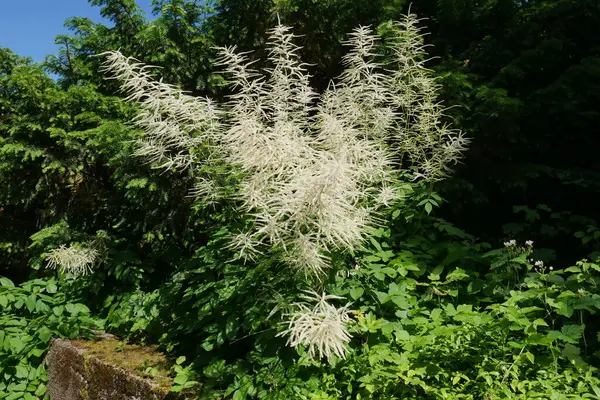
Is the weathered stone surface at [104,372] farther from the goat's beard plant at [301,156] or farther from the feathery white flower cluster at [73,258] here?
the goat's beard plant at [301,156]

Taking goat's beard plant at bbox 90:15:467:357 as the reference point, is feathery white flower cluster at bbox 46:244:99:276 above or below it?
below

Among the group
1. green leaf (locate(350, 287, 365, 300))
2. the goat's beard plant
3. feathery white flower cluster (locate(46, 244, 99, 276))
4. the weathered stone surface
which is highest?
the goat's beard plant

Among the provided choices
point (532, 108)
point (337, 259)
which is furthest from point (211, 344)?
point (532, 108)

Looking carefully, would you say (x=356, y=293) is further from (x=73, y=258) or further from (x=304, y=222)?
(x=73, y=258)

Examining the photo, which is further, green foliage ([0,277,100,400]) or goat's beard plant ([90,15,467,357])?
green foliage ([0,277,100,400])

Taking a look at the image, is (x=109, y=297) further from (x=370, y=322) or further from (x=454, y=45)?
(x=454, y=45)

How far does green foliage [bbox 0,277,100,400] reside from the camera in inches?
151

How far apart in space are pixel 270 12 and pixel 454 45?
5.96 feet

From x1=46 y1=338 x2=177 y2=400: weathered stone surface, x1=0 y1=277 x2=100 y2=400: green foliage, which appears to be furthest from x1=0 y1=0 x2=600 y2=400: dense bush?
x1=46 y1=338 x2=177 y2=400: weathered stone surface

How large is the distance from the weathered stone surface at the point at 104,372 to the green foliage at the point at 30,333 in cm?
9

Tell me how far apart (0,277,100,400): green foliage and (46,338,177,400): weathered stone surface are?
0.31ft

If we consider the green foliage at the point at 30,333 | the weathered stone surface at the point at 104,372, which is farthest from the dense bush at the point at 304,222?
the weathered stone surface at the point at 104,372

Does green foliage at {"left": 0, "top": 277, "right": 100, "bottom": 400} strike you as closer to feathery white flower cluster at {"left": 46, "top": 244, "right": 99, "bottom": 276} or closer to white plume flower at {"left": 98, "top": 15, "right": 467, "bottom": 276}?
feathery white flower cluster at {"left": 46, "top": 244, "right": 99, "bottom": 276}

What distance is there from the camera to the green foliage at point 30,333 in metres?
3.84
